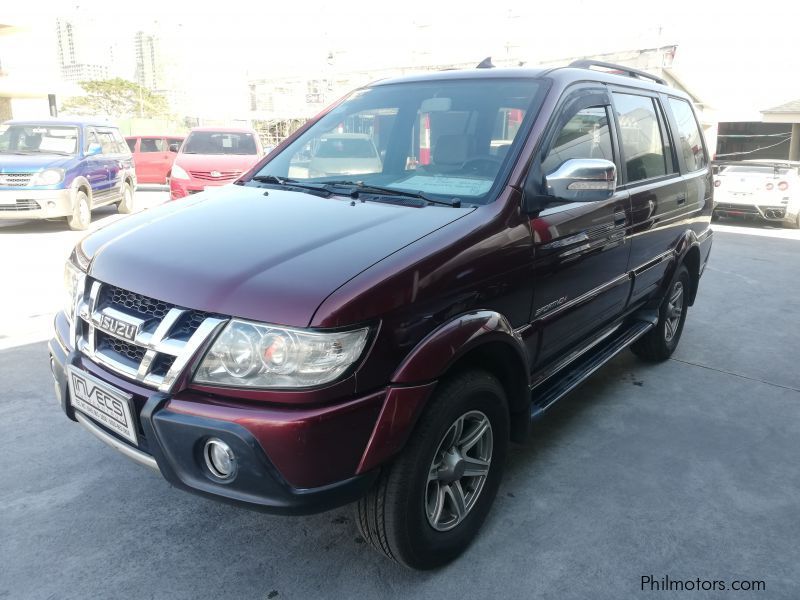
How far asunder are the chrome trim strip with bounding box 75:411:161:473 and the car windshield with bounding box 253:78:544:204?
1.45 meters

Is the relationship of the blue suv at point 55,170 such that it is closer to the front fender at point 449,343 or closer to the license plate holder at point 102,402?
the license plate holder at point 102,402

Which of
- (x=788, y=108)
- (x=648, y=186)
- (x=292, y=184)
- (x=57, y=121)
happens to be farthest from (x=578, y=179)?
(x=788, y=108)

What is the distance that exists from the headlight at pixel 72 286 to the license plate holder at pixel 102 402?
0.92 ft

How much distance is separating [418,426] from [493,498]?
2.51 feet

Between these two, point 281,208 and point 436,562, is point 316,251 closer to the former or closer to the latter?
point 281,208

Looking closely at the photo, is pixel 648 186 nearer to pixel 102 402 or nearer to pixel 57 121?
pixel 102 402

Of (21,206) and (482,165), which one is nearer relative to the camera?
(482,165)

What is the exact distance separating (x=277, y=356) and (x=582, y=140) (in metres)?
2.01

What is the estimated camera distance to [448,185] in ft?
9.18

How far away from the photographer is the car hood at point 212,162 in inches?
434

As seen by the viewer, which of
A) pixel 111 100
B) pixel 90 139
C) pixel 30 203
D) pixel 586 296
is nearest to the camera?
pixel 586 296

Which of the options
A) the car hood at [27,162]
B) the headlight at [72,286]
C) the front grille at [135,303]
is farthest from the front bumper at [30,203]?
the front grille at [135,303]

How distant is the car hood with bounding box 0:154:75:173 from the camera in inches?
362

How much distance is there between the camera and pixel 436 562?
246cm
